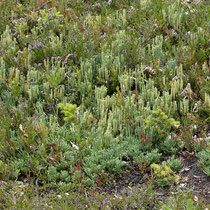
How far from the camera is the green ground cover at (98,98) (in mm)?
3863

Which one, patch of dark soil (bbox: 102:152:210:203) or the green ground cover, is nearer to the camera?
patch of dark soil (bbox: 102:152:210:203)

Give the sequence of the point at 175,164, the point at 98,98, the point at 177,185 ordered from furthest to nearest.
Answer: the point at 98,98 < the point at 175,164 < the point at 177,185

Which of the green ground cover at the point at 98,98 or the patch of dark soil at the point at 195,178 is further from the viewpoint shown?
the green ground cover at the point at 98,98

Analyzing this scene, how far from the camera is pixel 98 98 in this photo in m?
5.02

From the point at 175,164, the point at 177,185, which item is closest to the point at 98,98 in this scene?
the point at 175,164

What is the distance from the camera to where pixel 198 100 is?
4.96 meters

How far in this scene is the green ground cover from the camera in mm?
3863

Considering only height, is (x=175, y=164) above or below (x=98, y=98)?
below

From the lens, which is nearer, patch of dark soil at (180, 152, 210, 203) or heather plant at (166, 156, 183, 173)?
patch of dark soil at (180, 152, 210, 203)

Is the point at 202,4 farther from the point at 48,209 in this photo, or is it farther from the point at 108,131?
the point at 48,209

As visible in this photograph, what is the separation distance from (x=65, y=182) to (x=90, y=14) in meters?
4.63

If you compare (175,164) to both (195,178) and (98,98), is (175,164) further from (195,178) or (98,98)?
(98,98)

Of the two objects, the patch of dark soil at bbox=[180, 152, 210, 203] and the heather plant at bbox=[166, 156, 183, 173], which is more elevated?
the heather plant at bbox=[166, 156, 183, 173]

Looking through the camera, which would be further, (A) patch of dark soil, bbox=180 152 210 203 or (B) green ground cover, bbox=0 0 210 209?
(B) green ground cover, bbox=0 0 210 209
